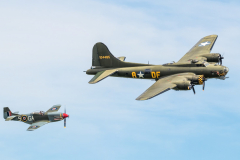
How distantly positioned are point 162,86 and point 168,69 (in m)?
4.43

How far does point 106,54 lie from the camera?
55.0 m

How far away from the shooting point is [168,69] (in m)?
51.6

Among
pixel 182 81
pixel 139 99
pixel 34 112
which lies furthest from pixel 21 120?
pixel 182 81

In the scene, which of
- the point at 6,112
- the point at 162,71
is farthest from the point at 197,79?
the point at 6,112

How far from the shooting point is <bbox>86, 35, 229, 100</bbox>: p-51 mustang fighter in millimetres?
47656

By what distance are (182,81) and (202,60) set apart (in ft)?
24.1

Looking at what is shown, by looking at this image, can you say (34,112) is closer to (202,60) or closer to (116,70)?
(116,70)

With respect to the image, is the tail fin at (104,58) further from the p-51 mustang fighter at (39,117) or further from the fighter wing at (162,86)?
the p-51 mustang fighter at (39,117)

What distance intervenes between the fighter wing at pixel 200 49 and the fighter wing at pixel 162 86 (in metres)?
4.77

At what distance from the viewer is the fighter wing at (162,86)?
150ft

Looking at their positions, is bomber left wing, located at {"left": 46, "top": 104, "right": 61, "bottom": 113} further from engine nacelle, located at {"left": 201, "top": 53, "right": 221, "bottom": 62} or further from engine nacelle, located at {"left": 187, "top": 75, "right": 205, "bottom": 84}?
engine nacelle, located at {"left": 201, "top": 53, "right": 221, "bottom": 62}

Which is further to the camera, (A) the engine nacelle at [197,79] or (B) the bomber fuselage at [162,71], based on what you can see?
(B) the bomber fuselage at [162,71]

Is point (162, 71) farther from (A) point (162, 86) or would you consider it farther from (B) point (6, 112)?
(B) point (6, 112)

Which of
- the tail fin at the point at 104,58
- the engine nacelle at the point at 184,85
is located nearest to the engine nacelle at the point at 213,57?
the engine nacelle at the point at 184,85
